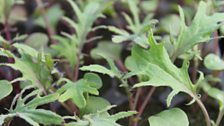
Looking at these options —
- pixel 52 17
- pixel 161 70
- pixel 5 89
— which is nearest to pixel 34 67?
pixel 5 89

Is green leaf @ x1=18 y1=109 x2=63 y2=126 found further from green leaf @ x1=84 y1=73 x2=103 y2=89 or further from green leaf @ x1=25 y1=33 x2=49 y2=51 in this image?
green leaf @ x1=25 y1=33 x2=49 y2=51

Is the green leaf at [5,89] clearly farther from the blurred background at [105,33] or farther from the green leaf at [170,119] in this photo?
the green leaf at [170,119]

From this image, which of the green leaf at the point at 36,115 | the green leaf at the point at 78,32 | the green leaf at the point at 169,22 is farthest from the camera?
the green leaf at the point at 169,22

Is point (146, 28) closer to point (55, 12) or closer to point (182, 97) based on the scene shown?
point (182, 97)

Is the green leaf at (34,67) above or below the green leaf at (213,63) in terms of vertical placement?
above

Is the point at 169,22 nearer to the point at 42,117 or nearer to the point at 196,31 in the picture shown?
the point at 196,31

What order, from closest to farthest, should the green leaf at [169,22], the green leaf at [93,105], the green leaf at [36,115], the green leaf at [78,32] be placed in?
the green leaf at [36,115]
the green leaf at [93,105]
the green leaf at [78,32]
the green leaf at [169,22]

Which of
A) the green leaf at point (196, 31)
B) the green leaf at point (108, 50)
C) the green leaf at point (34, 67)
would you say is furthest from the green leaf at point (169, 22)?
Result: the green leaf at point (34, 67)
